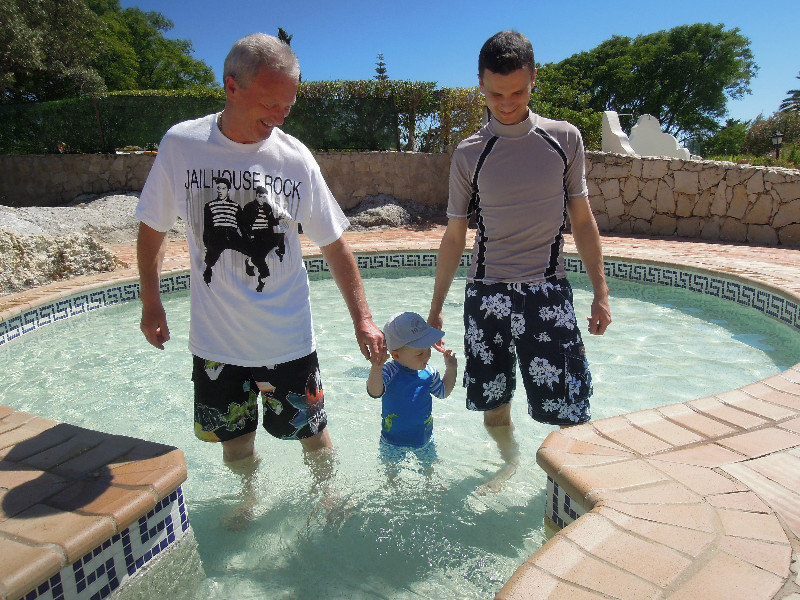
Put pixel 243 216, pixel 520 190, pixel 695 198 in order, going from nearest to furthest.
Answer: pixel 243 216 < pixel 520 190 < pixel 695 198

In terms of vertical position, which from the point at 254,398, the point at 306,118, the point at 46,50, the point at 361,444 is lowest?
the point at 361,444

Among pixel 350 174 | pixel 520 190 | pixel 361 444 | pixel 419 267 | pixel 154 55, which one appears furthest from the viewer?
pixel 154 55

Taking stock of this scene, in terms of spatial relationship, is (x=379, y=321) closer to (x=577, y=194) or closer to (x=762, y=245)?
(x=577, y=194)

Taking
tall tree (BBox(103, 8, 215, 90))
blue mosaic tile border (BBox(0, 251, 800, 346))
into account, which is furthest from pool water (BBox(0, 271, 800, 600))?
tall tree (BBox(103, 8, 215, 90))

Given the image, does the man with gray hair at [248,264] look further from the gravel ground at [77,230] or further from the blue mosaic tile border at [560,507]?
the gravel ground at [77,230]

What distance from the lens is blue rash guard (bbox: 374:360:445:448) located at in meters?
2.45

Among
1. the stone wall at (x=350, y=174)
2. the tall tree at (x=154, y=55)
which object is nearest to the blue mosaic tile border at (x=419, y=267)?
the stone wall at (x=350, y=174)

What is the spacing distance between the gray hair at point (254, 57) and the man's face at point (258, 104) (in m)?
0.02

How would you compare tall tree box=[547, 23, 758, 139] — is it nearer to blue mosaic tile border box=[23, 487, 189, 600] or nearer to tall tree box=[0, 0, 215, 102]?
tall tree box=[0, 0, 215, 102]

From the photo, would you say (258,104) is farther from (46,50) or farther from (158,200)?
(46,50)

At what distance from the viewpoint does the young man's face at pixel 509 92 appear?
80.4 inches

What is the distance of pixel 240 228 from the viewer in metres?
1.98

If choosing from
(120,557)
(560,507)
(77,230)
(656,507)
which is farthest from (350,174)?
(656,507)

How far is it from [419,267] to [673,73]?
32.6 metres
